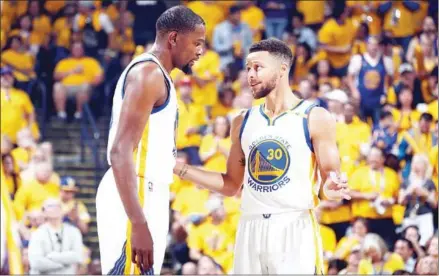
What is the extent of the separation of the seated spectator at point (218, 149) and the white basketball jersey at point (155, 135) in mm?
6128

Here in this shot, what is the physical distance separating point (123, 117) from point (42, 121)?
349 inches

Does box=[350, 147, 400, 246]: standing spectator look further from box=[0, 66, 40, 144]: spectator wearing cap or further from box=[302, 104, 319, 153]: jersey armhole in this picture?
box=[302, 104, 319, 153]: jersey armhole

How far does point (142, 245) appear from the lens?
499 centimetres

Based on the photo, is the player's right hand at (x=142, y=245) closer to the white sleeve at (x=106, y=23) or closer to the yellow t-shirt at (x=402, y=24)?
the yellow t-shirt at (x=402, y=24)

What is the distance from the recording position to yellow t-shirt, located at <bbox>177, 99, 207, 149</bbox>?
1214cm

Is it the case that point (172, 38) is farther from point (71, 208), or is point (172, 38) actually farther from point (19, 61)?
point (19, 61)

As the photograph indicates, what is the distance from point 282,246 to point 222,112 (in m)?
7.22

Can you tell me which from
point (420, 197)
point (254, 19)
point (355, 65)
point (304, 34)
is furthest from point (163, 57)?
point (254, 19)

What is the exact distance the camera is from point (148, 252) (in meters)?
5.01

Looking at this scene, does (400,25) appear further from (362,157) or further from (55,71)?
(55,71)

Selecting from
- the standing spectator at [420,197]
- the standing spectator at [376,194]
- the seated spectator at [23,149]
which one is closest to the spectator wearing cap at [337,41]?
the standing spectator at [376,194]

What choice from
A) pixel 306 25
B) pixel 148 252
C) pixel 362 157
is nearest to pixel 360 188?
pixel 362 157

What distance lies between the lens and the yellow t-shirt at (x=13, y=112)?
1277 cm

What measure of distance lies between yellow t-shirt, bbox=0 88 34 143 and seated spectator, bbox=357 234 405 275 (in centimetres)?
480
